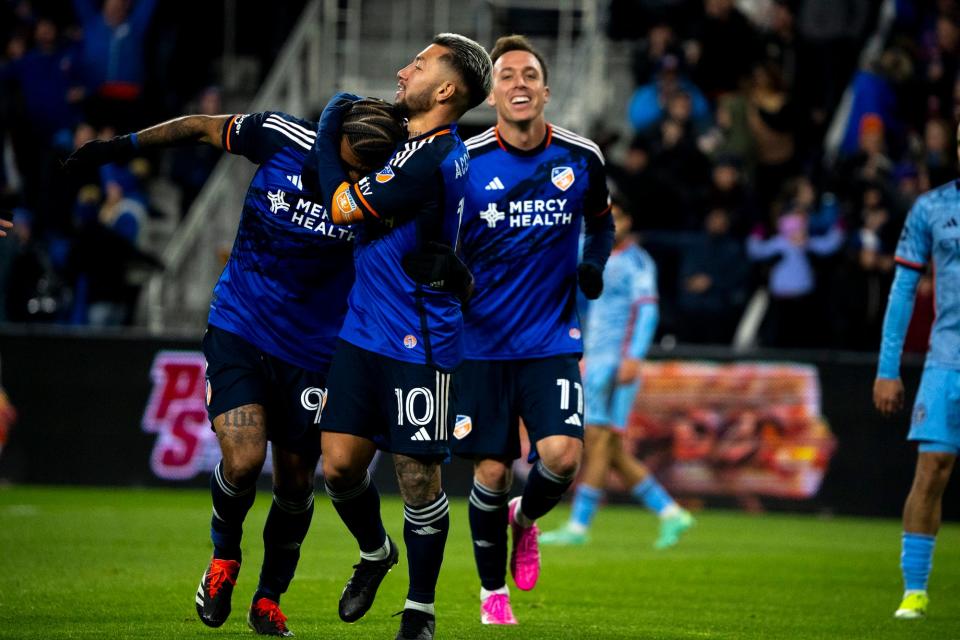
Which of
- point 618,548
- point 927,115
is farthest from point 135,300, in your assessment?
point 927,115

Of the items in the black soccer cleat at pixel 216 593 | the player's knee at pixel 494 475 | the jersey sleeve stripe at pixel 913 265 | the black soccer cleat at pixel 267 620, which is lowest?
the black soccer cleat at pixel 267 620

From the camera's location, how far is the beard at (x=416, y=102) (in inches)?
271

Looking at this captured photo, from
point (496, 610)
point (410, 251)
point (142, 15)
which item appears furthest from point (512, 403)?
point (142, 15)

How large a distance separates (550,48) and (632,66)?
1141 millimetres

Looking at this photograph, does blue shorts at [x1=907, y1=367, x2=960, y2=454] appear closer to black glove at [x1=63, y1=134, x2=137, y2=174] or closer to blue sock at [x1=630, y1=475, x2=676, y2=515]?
black glove at [x1=63, y1=134, x2=137, y2=174]

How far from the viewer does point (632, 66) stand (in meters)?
20.6

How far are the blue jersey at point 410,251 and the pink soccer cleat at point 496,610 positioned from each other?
1.72 meters

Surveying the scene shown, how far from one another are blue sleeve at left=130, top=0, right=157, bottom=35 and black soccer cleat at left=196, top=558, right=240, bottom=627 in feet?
46.8

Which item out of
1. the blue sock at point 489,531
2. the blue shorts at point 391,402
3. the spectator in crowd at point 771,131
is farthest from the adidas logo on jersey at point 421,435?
the spectator in crowd at point 771,131

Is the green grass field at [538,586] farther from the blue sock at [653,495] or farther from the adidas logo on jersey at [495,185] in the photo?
the adidas logo on jersey at [495,185]

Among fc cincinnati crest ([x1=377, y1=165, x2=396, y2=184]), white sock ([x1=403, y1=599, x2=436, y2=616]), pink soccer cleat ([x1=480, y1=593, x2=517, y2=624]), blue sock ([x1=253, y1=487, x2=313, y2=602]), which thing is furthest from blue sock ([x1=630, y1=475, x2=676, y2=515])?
fc cincinnati crest ([x1=377, y1=165, x2=396, y2=184])

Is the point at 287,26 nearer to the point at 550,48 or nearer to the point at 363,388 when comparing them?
the point at 550,48

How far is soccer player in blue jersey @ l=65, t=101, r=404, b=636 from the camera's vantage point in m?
7.06

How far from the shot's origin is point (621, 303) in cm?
1349
